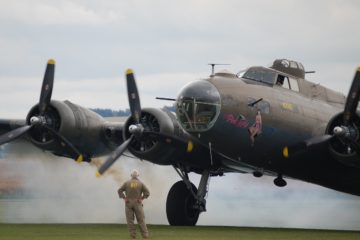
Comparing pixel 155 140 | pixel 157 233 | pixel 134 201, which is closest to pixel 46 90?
pixel 155 140

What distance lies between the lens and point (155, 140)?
1216 inches

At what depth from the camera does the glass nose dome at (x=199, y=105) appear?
28922mm

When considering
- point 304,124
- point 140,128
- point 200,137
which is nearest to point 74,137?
point 140,128

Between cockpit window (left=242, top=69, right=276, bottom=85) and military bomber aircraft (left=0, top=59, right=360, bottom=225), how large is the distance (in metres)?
0.03

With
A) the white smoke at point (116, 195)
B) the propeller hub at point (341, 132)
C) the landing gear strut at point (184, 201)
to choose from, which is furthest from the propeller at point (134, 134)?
the propeller hub at point (341, 132)

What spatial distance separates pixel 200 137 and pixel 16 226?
19.8 feet

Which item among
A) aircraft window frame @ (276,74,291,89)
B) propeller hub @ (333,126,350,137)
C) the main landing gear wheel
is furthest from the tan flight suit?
the main landing gear wheel

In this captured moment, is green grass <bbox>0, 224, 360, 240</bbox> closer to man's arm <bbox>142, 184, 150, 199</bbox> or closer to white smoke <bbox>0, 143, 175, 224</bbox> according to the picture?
man's arm <bbox>142, 184, 150, 199</bbox>

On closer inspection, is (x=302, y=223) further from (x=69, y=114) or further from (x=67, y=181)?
(x=69, y=114)

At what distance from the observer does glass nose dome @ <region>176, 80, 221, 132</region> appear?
2892 centimetres

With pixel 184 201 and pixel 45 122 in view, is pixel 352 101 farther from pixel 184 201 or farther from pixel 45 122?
pixel 45 122

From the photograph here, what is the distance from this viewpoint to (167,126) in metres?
31.1

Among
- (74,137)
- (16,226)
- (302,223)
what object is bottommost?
(302,223)

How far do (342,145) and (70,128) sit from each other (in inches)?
321
